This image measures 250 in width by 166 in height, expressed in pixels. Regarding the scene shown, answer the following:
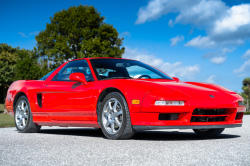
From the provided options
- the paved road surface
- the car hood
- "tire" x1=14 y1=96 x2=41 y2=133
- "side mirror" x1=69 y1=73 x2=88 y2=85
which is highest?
"side mirror" x1=69 y1=73 x2=88 y2=85

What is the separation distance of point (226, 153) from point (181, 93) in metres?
1.35

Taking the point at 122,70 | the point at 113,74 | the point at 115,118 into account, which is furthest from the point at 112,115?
the point at 122,70

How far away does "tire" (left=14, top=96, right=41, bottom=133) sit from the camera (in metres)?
7.00

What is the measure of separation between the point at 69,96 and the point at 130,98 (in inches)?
61.7

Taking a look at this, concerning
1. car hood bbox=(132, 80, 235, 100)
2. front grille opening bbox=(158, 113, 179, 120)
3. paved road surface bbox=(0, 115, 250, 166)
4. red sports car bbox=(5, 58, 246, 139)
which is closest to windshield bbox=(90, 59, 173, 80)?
red sports car bbox=(5, 58, 246, 139)

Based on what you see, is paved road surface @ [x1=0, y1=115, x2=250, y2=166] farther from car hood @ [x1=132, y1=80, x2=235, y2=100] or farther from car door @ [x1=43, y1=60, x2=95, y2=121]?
car door @ [x1=43, y1=60, x2=95, y2=121]

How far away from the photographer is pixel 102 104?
538 centimetres

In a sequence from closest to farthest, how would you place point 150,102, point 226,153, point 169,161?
1. point 169,161
2. point 226,153
3. point 150,102

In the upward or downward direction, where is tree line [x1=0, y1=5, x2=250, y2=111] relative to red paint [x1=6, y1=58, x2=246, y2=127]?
upward

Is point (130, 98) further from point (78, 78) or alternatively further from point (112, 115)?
point (78, 78)

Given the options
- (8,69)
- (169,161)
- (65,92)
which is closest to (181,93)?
(169,161)

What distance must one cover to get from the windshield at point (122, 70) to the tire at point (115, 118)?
0.75 m

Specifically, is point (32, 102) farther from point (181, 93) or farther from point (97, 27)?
point (97, 27)

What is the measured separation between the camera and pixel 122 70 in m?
6.37
